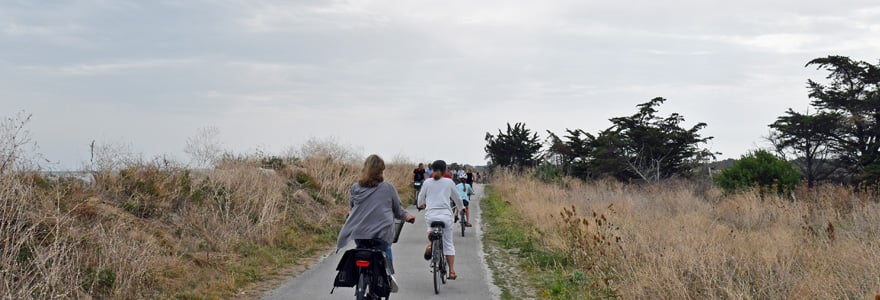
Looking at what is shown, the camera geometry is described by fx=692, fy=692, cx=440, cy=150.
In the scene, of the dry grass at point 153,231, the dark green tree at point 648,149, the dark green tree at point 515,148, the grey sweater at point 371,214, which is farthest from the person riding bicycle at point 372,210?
the dark green tree at point 515,148

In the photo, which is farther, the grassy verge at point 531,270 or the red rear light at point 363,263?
the grassy verge at point 531,270

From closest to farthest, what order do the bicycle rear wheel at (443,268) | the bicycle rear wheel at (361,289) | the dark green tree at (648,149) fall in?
the bicycle rear wheel at (361,289), the bicycle rear wheel at (443,268), the dark green tree at (648,149)

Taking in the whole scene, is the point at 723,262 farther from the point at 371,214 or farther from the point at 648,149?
the point at 648,149

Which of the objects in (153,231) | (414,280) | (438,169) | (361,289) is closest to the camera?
(361,289)

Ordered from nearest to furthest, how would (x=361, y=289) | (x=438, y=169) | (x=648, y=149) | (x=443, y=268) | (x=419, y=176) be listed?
(x=361, y=289), (x=443, y=268), (x=438, y=169), (x=419, y=176), (x=648, y=149)

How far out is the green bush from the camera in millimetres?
28469

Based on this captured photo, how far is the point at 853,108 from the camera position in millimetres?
32406

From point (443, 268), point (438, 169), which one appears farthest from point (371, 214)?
point (438, 169)

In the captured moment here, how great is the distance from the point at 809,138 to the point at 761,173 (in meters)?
6.54

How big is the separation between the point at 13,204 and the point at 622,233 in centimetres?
839

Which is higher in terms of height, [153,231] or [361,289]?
[153,231]

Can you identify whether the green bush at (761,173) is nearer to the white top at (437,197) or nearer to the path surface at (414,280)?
the path surface at (414,280)

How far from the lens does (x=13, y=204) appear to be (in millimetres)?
8258

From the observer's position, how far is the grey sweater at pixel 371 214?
23.1ft
